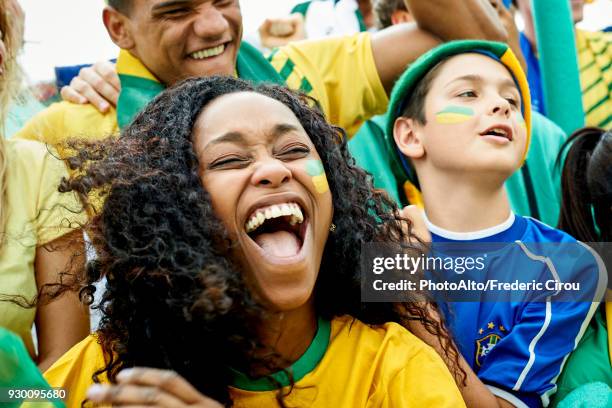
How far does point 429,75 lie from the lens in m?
2.32

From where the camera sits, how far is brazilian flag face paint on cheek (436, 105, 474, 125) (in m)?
2.14

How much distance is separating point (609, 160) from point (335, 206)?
0.91 meters

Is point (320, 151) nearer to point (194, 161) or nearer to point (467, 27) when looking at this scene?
point (194, 161)

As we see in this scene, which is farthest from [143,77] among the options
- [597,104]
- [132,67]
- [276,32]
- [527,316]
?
[597,104]

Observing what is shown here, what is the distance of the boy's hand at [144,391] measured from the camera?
125 cm

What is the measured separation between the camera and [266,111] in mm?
1700

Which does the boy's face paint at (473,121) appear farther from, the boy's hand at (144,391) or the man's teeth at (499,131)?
the boy's hand at (144,391)

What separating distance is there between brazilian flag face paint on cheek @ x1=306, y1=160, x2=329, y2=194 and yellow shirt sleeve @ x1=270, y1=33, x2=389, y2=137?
1.04 m

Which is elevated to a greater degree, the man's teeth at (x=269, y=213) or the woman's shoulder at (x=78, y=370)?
the man's teeth at (x=269, y=213)

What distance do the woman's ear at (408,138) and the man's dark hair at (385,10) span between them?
1.07 metres

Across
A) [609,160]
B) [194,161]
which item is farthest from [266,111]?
[609,160]

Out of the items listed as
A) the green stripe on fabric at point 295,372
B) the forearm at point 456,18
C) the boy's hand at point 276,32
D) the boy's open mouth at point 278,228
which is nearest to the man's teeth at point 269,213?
the boy's open mouth at point 278,228

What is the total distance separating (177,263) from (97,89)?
1349 millimetres

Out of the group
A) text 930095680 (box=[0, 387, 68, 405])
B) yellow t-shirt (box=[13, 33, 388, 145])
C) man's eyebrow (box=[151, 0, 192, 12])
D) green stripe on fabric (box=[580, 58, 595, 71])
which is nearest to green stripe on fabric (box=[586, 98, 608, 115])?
green stripe on fabric (box=[580, 58, 595, 71])
